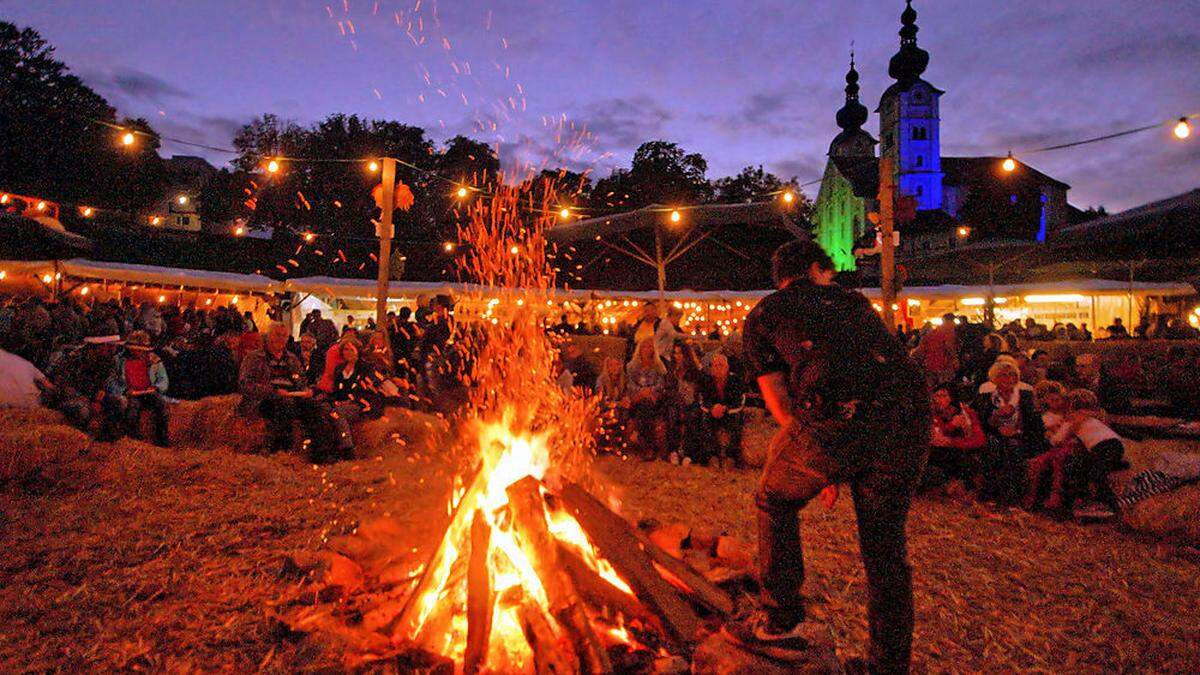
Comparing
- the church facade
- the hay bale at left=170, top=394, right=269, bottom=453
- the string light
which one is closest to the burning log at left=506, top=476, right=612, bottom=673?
the hay bale at left=170, top=394, right=269, bottom=453

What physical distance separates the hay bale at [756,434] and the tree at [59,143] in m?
28.3

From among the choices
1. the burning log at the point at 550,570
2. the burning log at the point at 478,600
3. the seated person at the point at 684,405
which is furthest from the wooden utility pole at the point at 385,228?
the burning log at the point at 478,600

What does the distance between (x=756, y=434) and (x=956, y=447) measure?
2.19 metres

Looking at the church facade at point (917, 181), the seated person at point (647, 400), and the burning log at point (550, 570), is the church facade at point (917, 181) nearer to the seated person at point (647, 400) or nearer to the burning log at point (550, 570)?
the seated person at point (647, 400)

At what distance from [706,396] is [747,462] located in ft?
3.33

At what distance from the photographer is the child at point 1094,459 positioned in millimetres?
6176

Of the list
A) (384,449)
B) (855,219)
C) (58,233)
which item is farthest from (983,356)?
(855,219)

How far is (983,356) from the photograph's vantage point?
34.8 ft

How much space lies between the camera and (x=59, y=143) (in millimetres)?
30203

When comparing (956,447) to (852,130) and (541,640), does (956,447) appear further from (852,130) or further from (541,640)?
(852,130)

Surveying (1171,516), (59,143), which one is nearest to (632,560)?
(1171,516)

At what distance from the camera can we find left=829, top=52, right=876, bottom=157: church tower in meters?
74.8

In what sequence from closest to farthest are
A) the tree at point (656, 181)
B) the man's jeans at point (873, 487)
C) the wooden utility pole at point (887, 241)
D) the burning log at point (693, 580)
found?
1. the man's jeans at point (873, 487)
2. the burning log at point (693, 580)
3. the wooden utility pole at point (887, 241)
4. the tree at point (656, 181)

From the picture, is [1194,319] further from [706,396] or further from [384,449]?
[384,449]
